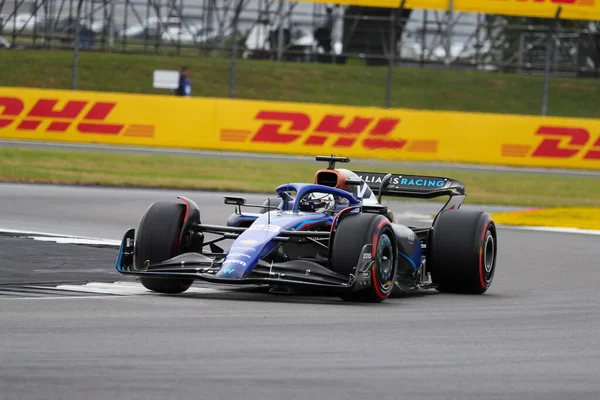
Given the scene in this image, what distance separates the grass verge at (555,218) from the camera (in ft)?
59.2

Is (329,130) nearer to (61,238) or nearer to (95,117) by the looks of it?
(95,117)

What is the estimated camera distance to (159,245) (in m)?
9.59

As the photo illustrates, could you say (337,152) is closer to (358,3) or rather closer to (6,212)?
(358,3)

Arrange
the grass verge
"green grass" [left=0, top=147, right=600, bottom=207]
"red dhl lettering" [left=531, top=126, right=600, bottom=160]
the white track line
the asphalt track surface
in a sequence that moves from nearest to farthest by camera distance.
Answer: the asphalt track surface
the white track line
the grass verge
"green grass" [left=0, top=147, right=600, bottom=207]
"red dhl lettering" [left=531, top=126, right=600, bottom=160]

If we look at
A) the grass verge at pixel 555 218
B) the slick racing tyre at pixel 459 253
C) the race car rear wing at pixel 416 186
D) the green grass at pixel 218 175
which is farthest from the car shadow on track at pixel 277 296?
the green grass at pixel 218 175

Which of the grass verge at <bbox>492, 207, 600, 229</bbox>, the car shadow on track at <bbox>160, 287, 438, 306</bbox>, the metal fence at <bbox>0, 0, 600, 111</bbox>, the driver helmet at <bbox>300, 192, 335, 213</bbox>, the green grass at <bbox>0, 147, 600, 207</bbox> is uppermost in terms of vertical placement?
the metal fence at <bbox>0, 0, 600, 111</bbox>

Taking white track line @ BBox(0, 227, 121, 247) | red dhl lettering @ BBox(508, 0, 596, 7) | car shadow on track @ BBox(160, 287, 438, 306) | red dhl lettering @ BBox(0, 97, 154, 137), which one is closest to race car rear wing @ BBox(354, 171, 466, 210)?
car shadow on track @ BBox(160, 287, 438, 306)

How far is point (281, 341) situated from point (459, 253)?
3447 mm

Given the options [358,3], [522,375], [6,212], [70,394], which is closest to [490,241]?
[522,375]

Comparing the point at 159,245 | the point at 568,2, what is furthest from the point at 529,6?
the point at 159,245

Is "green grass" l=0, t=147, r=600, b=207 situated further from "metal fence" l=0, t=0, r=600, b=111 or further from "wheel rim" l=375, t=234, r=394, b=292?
"metal fence" l=0, t=0, r=600, b=111

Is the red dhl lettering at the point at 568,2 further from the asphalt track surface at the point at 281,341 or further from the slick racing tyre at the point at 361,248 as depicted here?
the slick racing tyre at the point at 361,248

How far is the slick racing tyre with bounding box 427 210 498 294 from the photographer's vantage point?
10328 millimetres

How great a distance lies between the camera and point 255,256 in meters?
9.06
